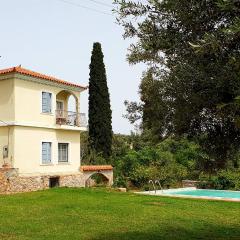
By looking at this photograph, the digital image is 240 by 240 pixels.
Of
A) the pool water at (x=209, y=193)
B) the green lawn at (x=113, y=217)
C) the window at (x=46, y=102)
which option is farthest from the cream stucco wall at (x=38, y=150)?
the pool water at (x=209, y=193)

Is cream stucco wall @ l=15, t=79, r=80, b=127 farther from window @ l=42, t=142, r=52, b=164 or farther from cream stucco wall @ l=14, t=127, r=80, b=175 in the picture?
window @ l=42, t=142, r=52, b=164

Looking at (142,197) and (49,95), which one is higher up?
(49,95)

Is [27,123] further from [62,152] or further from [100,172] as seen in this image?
[100,172]

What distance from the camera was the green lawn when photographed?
13.5 meters

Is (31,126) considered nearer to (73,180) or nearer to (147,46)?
(73,180)

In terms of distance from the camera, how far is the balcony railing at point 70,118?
1188 inches

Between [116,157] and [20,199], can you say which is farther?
[116,157]

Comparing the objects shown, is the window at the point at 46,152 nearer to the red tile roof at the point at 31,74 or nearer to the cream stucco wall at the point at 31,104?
the cream stucco wall at the point at 31,104

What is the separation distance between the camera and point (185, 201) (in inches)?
877

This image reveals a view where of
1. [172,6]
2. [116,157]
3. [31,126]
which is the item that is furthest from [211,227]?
[116,157]

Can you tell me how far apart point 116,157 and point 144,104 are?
2935 centimetres

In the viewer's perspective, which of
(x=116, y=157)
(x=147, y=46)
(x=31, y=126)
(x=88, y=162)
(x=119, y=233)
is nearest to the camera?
(x=147, y=46)

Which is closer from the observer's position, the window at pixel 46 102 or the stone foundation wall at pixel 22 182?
the stone foundation wall at pixel 22 182

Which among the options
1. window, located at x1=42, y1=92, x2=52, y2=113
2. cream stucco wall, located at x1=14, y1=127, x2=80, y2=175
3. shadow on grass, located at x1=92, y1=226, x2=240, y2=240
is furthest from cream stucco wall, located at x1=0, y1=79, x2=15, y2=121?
shadow on grass, located at x1=92, y1=226, x2=240, y2=240
